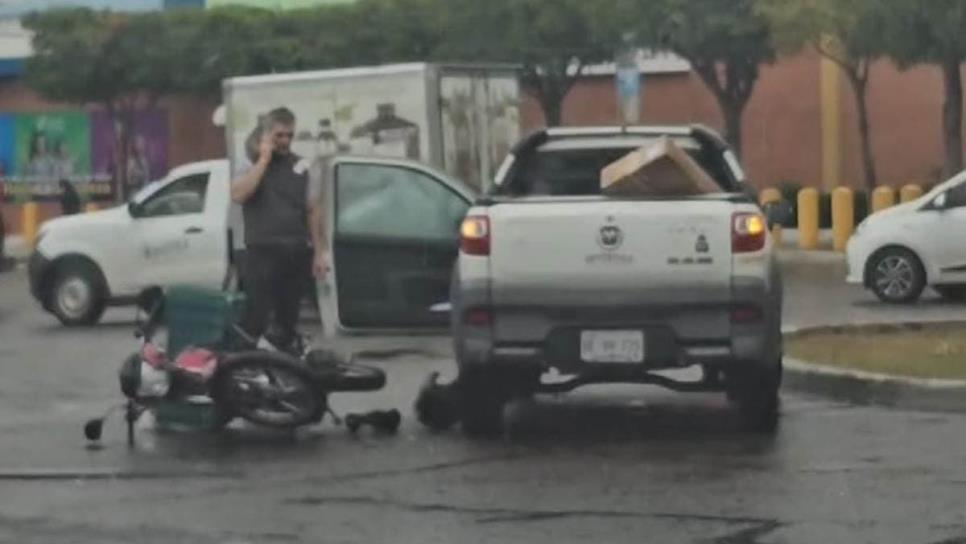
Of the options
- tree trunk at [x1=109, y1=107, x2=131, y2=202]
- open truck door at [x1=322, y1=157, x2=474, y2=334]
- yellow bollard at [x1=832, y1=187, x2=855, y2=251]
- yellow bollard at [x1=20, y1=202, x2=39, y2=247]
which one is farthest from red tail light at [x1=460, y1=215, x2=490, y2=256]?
tree trunk at [x1=109, y1=107, x2=131, y2=202]

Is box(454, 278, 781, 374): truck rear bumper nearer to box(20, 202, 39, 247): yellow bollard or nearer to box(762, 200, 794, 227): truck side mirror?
box(762, 200, 794, 227): truck side mirror

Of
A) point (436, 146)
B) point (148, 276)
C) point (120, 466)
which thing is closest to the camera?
point (120, 466)

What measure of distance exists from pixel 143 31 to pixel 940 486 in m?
38.7

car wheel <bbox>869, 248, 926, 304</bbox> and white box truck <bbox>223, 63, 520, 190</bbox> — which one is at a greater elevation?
white box truck <bbox>223, 63, 520, 190</bbox>

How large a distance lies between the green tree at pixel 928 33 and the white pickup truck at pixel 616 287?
22316 mm

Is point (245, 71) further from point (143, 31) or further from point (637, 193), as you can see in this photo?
point (637, 193)

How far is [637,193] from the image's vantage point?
12.8 metres

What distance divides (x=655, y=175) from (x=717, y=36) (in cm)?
2745

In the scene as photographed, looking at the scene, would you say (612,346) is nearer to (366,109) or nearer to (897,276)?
(897,276)

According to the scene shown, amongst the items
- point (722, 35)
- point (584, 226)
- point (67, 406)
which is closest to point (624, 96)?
point (722, 35)

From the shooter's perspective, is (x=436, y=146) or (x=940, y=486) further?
(x=436, y=146)

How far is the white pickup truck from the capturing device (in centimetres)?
1252

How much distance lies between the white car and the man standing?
11.9m

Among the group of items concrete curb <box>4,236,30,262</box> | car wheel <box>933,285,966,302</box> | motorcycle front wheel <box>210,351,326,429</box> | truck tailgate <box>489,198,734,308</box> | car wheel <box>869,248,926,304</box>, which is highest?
truck tailgate <box>489,198,734,308</box>
